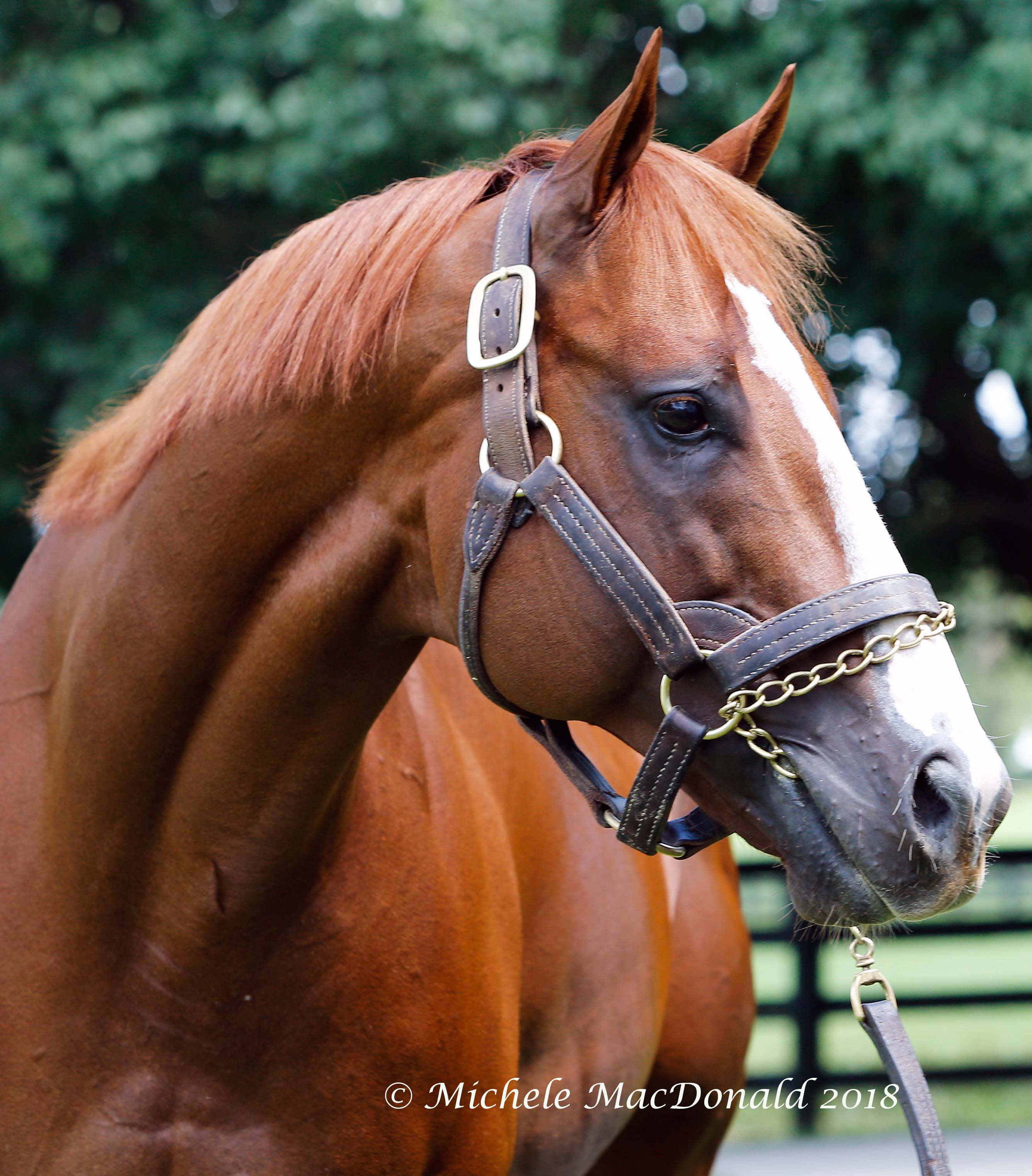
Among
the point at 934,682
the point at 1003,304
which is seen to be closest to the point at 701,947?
the point at 934,682

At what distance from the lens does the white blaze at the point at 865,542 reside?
4.31 feet

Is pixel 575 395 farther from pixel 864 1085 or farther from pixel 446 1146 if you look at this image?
pixel 864 1085

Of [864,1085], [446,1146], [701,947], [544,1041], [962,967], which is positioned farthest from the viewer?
[962,967]

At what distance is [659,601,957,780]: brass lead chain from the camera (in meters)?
1.35

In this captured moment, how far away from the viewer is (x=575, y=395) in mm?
1507

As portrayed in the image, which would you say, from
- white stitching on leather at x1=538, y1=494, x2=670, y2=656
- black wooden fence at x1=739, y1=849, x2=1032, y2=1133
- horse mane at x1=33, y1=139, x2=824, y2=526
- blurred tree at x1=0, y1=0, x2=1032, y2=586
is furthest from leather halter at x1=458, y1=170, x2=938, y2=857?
black wooden fence at x1=739, y1=849, x2=1032, y2=1133

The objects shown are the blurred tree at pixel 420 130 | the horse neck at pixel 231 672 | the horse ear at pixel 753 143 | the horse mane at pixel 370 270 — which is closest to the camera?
the horse mane at pixel 370 270

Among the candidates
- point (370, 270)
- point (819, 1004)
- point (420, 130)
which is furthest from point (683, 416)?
point (819, 1004)

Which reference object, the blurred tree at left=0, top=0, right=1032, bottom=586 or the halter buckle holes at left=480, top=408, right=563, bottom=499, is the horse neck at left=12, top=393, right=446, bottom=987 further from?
the blurred tree at left=0, top=0, right=1032, bottom=586

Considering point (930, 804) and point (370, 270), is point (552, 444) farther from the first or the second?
point (930, 804)

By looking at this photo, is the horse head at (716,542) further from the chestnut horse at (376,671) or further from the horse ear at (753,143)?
the horse ear at (753,143)

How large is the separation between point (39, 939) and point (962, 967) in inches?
672

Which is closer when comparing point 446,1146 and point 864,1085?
point 446,1146

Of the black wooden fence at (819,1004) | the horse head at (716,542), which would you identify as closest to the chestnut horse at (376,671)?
the horse head at (716,542)
